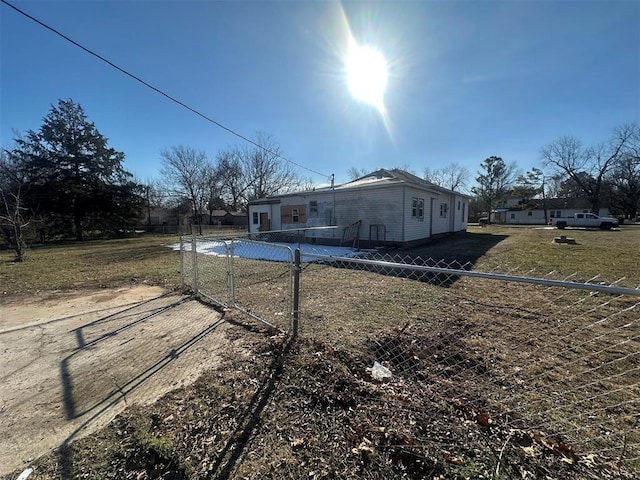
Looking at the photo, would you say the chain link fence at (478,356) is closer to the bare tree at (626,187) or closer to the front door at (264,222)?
the front door at (264,222)

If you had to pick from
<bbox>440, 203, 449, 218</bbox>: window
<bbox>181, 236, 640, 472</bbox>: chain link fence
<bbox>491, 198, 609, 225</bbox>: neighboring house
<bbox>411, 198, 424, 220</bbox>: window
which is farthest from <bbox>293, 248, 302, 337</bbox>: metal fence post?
<bbox>491, 198, 609, 225</bbox>: neighboring house

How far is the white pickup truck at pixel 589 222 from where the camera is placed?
2667 centimetres

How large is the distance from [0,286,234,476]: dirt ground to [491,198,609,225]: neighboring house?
179 ft

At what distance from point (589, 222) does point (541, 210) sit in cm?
2019

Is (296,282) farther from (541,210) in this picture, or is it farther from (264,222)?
(541,210)

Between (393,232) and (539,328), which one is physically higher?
(393,232)

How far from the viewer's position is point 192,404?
2246 millimetres

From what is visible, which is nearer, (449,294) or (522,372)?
(522,372)

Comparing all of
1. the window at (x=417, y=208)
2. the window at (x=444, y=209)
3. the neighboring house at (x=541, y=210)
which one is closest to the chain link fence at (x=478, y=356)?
the window at (x=417, y=208)

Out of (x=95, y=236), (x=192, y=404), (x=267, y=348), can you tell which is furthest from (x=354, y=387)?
(x=95, y=236)

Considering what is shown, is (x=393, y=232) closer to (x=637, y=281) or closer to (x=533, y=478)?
(x=637, y=281)

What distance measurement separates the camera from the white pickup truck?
26.7 meters

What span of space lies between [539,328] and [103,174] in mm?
33468

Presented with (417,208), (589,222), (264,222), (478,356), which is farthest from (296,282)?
(589,222)
